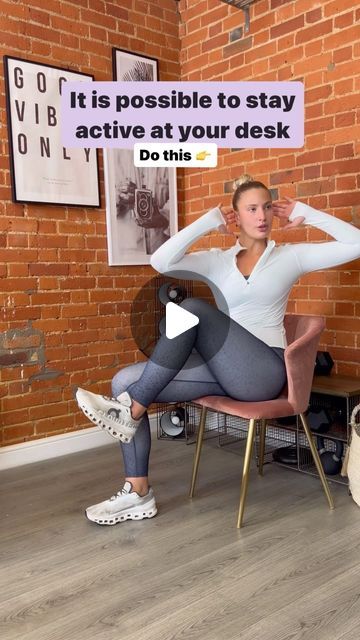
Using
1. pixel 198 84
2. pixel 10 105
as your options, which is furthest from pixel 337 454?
pixel 10 105

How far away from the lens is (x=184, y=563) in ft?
5.82

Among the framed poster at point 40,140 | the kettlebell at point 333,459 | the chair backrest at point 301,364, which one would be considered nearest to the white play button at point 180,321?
the chair backrest at point 301,364

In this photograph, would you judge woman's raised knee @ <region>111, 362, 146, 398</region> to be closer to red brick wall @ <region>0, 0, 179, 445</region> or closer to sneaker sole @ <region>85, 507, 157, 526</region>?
sneaker sole @ <region>85, 507, 157, 526</region>

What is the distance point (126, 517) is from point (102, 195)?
1749mm

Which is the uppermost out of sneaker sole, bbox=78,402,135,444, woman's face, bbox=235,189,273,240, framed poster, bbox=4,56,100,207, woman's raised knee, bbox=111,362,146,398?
framed poster, bbox=4,56,100,207

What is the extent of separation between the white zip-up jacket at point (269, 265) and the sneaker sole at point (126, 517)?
2.58ft

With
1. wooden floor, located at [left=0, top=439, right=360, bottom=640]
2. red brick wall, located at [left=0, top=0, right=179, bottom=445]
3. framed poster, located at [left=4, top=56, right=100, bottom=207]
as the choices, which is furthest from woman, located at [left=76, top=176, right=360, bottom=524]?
framed poster, located at [left=4, top=56, right=100, bottom=207]

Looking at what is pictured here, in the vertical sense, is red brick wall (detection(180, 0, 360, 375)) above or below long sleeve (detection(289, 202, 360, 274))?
above

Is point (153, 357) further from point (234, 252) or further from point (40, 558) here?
point (40, 558)

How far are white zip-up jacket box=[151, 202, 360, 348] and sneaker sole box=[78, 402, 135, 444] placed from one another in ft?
2.00

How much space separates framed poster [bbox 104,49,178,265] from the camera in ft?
10.2

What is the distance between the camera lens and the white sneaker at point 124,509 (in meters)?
2.07

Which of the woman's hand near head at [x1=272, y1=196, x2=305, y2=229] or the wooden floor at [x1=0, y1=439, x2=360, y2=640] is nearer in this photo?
the wooden floor at [x1=0, y1=439, x2=360, y2=640]

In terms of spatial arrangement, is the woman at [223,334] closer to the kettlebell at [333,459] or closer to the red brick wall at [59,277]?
the kettlebell at [333,459]
